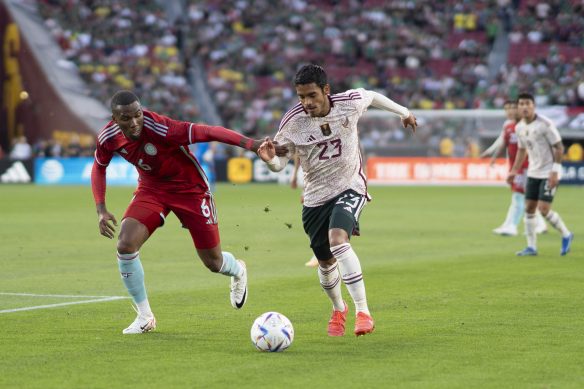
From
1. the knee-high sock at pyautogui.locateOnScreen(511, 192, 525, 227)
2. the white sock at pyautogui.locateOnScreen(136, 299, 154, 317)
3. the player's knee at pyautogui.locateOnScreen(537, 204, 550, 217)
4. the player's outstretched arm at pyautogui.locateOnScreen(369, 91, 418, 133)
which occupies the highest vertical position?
the player's outstretched arm at pyautogui.locateOnScreen(369, 91, 418, 133)

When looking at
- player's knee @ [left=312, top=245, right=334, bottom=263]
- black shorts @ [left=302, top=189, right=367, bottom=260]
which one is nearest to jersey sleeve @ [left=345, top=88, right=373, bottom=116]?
black shorts @ [left=302, top=189, right=367, bottom=260]

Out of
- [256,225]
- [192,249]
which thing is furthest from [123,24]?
[192,249]

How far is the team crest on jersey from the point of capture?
9586mm

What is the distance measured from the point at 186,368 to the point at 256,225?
56.9 feet

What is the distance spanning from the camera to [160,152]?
966 centimetres

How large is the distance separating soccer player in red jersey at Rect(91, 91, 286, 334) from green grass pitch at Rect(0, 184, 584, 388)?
643 mm

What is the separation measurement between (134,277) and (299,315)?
1.83 metres

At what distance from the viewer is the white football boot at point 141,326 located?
31.7 ft

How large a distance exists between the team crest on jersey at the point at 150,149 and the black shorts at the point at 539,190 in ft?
30.8

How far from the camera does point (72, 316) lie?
35.7ft

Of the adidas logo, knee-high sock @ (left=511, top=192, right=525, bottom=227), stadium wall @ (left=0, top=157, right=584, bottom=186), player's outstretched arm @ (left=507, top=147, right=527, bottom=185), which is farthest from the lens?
the adidas logo

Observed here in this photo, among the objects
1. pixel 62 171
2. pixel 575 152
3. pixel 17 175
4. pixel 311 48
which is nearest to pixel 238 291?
pixel 575 152

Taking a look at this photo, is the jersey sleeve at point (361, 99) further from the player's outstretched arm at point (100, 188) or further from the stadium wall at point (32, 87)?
the stadium wall at point (32, 87)

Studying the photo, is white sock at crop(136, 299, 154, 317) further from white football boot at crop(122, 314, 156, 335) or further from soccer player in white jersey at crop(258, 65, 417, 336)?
soccer player in white jersey at crop(258, 65, 417, 336)
